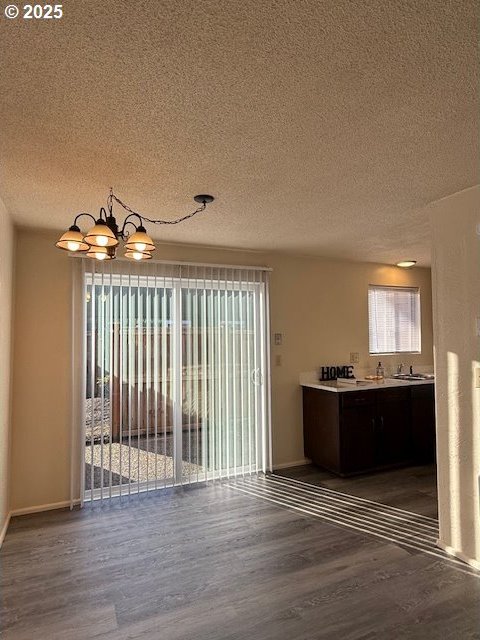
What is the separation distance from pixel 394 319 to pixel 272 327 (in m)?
1.99

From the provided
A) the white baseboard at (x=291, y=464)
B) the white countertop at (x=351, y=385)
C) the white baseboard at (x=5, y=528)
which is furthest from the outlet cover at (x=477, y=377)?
the white baseboard at (x=5, y=528)

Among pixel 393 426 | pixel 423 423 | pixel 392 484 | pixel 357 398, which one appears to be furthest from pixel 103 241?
pixel 423 423

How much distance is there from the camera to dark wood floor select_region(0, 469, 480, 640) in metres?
1.91

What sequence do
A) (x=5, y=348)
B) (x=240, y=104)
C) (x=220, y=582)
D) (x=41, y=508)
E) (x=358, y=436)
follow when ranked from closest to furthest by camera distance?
(x=240, y=104) → (x=220, y=582) → (x=5, y=348) → (x=41, y=508) → (x=358, y=436)

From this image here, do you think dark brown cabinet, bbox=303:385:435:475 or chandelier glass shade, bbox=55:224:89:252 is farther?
dark brown cabinet, bbox=303:385:435:475

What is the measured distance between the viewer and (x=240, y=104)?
1.58 metres

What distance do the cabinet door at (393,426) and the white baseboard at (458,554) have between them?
151 cm

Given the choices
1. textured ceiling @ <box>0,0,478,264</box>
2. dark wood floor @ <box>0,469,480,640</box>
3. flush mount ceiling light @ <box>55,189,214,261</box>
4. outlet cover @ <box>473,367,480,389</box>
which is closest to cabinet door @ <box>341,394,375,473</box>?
dark wood floor @ <box>0,469,480,640</box>

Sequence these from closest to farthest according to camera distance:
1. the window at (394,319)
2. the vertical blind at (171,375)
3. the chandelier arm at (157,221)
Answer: the chandelier arm at (157,221), the vertical blind at (171,375), the window at (394,319)

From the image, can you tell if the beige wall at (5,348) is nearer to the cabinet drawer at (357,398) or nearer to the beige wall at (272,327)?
the beige wall at (272,327)

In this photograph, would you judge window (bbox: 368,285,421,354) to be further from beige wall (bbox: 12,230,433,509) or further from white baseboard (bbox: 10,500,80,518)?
white baseboard (bbox: 10,500,80,518)

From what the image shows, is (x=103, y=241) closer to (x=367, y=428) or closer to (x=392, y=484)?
(x=367, y=428)

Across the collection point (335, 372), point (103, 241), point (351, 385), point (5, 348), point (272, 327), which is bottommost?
point (351, 385)

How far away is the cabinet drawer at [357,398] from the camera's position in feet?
13.0
